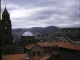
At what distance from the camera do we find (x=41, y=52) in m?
62.9

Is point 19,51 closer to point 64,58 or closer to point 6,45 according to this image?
point 6,45

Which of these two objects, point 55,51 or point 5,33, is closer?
point 5,33

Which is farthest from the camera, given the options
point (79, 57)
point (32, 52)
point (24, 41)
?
point (24, 41)

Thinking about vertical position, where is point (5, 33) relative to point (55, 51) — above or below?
above

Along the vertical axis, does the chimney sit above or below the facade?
below

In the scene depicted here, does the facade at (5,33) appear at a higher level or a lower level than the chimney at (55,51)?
higher

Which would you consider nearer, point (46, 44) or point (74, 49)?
point (74, 49)

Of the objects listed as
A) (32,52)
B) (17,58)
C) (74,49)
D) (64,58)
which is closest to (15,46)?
(32,52)

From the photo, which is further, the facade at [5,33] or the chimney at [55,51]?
the chimney at [55,51]

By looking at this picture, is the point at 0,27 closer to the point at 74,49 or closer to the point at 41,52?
Result: the point at 41,52

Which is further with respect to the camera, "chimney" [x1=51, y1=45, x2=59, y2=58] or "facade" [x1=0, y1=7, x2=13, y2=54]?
"chimney" [x1=51, y1=45, x2=59, y2=58]

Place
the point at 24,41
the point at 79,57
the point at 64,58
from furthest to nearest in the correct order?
the point at 24,41 < the point at 64,58 < the point at 79,57

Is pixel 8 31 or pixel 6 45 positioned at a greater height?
pixel 8 31

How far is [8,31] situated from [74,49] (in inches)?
896
